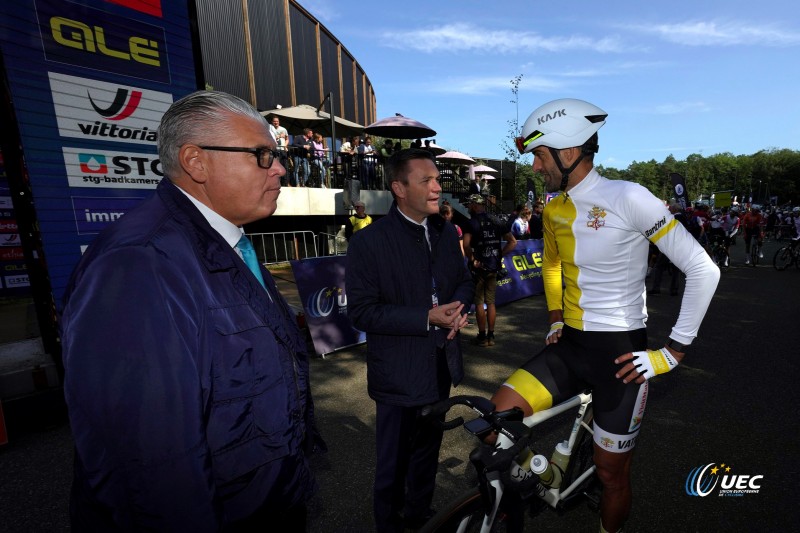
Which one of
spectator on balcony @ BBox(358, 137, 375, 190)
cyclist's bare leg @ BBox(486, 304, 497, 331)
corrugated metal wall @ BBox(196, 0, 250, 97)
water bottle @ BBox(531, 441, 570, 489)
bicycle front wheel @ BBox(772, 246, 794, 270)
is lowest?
bicycle front wheel @ BBox(772, 246, 794, 270)

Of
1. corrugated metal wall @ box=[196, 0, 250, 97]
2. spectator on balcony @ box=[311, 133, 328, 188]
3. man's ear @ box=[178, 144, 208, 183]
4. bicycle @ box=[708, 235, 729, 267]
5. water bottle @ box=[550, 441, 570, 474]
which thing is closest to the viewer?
man's ear @ box=[178, 144, 208, 183]

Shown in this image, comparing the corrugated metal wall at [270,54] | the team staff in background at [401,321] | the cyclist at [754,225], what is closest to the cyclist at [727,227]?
the cyclist at [754,225]

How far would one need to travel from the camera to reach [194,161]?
4.13 ft

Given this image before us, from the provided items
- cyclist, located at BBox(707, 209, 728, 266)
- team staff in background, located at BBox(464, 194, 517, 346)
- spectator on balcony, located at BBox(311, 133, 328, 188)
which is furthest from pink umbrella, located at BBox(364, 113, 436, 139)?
cyclist, located at BBox(707, 209, 728, 266)

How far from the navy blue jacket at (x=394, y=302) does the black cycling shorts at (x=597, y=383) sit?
1.93 feet

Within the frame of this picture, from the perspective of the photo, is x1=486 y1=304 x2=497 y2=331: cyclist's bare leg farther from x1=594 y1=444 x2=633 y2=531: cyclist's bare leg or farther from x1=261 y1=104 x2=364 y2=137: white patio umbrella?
x1=261 y1=104 x2=364 y2=137: white patio umbrella

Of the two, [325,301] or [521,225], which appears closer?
[325,301]

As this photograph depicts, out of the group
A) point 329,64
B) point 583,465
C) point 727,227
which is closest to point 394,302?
point 583,465

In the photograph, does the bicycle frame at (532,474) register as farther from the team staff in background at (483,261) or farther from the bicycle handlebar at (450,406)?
the team staff in background at (483,261)

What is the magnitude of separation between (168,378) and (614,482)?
8.19 ft

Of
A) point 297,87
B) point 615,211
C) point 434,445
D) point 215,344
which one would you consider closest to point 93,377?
point 215,344

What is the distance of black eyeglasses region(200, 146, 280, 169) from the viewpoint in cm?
128

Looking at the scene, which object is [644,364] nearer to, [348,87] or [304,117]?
[304,117]

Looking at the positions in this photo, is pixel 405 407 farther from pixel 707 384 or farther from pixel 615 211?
pixel 707 384
